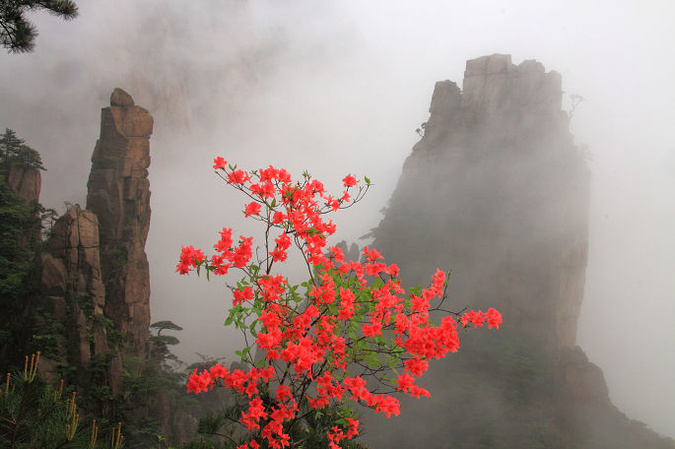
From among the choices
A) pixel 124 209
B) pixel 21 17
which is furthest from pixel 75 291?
pixel 21 17

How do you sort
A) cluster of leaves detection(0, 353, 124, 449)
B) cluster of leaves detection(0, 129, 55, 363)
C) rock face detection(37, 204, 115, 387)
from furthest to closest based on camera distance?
rock face detection(37, 204, 115, 387), cluster of leaves detection(0, 129, 55, 363), cluster of leaves detection(0, 353, 124, 449)

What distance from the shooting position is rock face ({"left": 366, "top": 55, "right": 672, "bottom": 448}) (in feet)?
64.5

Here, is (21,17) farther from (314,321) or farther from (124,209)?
(124,209)

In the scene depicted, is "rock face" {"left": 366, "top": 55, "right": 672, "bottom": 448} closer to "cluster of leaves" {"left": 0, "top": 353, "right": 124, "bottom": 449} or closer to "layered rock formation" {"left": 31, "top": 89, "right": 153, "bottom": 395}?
"layered rock formation" {"left": 31, "top": 89, "right": 153, "bottom": 395}

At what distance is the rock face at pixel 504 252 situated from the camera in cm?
1967

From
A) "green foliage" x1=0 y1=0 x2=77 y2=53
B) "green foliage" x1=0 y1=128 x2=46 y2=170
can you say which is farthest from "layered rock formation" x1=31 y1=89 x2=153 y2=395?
"green foliage" x1=0 y1=0 x2=77 y2=53

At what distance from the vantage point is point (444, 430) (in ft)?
64.6

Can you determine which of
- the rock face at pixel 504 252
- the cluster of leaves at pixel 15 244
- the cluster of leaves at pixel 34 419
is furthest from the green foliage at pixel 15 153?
the rock face at pixel 504 252

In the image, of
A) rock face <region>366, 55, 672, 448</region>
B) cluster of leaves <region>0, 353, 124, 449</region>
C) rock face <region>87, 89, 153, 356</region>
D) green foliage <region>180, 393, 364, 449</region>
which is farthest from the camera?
rock face <region>366, 55, 672, 448</region>

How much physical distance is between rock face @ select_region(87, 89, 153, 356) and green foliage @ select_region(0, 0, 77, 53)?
13416mm

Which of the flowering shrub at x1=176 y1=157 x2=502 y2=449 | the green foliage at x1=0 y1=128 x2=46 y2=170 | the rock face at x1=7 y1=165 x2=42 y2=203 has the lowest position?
the flowering shrub at x1=176 y1=157 x2=502 y2=449

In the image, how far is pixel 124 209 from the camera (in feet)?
65.8

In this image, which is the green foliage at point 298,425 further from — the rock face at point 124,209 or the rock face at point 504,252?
the rock face at point 504,252

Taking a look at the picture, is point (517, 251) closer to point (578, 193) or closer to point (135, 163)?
point (578, 193)
